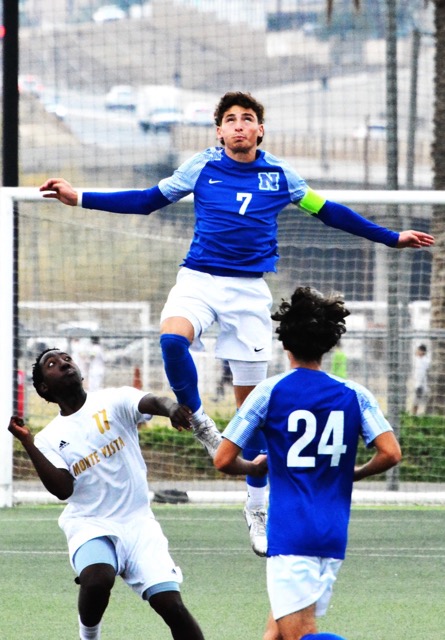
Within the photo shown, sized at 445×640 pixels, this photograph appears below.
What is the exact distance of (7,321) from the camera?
1055 cm

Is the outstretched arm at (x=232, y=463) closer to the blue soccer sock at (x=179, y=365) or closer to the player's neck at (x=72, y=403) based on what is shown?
the player's neck at (x=72, y=403)

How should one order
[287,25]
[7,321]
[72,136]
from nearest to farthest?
[7,321]
[72,136]
[287,25]

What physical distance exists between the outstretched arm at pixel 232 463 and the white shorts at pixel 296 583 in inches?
13.3

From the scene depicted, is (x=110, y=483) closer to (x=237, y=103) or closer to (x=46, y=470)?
(x=46, y=470)

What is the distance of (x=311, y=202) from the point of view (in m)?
6.98

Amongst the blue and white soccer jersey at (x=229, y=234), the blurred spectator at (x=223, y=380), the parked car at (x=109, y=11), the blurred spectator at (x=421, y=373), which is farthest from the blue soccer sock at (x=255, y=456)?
the parked car at (x=109, y=11)

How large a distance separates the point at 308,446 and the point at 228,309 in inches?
96.8

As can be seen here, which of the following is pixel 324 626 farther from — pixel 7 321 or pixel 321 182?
pixel 321 182

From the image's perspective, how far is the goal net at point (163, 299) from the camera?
35.9ft

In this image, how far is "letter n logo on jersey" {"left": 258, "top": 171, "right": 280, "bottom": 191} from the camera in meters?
6.86

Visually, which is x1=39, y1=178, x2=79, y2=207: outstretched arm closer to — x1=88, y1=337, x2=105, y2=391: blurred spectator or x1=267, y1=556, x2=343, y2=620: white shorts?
x1=267, y1=556, x2=343, y2=620: white shorts

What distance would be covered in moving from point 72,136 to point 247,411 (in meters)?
17.6

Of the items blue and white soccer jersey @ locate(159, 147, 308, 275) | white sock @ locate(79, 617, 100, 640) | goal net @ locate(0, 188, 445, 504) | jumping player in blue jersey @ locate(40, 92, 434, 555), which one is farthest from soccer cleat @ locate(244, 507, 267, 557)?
goal net @ locate(0, 188, 445, 504)

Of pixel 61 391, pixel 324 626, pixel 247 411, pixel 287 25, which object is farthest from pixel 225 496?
pixel 287 25
